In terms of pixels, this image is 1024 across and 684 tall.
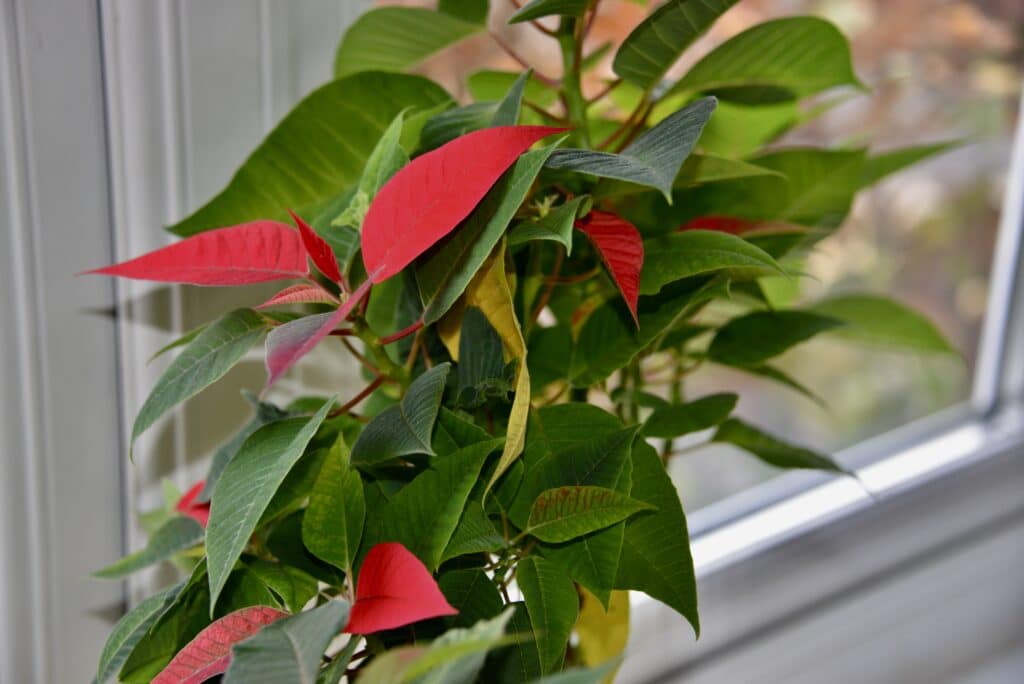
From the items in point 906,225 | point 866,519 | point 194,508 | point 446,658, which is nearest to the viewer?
point 446,658

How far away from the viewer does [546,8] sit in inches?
15.5

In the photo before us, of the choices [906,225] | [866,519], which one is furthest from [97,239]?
[906,225]

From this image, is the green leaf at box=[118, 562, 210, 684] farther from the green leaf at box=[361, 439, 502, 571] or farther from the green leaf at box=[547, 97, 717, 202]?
the green leaf at box=[547, 97, 717, 202]

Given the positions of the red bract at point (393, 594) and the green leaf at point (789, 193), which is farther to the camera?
the green leaf at point (789, 193)

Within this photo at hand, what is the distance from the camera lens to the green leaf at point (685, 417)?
19.1 inches

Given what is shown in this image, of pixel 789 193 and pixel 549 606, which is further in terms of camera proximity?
pixel 789 193

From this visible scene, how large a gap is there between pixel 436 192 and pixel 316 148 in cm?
17

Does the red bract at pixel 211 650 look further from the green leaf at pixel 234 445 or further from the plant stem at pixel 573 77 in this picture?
the plant stem at pixel 573 77

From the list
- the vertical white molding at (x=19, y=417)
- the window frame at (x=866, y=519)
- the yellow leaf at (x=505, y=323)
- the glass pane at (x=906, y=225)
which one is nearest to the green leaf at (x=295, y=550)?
the yellow leaf at (x=505, y=323)

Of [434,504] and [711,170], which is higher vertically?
[711,170]

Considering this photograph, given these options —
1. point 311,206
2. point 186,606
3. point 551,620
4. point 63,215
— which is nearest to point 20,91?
point 63,215

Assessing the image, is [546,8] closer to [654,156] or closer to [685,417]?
[654,156]

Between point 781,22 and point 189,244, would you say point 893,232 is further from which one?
point 189,244

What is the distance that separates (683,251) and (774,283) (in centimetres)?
23
